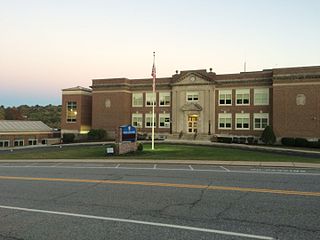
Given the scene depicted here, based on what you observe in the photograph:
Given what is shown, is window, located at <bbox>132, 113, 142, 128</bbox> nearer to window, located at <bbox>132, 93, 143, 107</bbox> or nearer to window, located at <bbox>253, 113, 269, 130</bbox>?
window, located at <bbox>132, 93, 143, 107</bbox>

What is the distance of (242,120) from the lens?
156ft

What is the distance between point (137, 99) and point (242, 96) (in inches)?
725

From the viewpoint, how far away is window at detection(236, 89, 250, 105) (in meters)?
47.2

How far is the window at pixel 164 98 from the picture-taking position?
52.8 m

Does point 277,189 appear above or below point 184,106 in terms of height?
below

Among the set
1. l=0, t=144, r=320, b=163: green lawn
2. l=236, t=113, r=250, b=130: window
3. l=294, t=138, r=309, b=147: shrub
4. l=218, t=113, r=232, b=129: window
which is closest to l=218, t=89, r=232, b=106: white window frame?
l=218, t=113, r=232, b=129: window

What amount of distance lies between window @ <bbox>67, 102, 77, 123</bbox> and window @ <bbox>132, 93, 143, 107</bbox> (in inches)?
454

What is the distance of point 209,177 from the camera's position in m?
13.4

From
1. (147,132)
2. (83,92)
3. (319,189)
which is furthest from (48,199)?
(83,92)

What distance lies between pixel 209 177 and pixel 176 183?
2.15 m

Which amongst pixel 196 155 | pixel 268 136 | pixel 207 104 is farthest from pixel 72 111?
pixel 196 155

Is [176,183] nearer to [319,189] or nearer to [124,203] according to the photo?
[124,203]

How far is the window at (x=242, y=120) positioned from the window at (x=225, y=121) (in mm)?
1218

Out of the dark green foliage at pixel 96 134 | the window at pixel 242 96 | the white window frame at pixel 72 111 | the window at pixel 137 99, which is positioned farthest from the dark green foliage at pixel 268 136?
the white window frame at pixel 72 111
